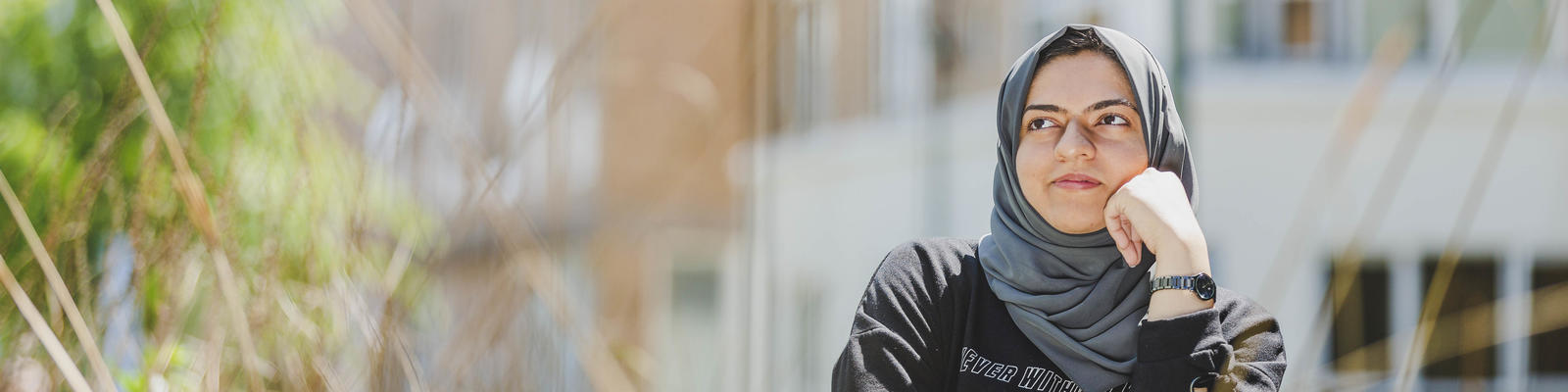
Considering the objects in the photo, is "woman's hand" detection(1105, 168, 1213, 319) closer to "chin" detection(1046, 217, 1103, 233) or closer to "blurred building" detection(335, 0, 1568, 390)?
"chin" detection(1046, 217, 1103, 233)

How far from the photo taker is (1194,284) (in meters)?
0.64

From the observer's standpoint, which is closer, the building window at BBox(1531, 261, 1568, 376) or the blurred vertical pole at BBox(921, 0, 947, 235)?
the blurred vertical pole at BBox(921, 0, 947, 235)

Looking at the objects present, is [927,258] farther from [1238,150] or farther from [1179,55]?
[1238,150]

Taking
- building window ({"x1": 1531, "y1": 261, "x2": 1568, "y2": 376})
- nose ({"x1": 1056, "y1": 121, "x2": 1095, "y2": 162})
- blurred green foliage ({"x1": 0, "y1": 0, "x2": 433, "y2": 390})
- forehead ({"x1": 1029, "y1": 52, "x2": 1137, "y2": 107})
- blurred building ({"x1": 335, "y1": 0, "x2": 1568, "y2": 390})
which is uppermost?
forehead ({"x1": 1029, "y1": 52, "x2": 1137, "y2": 107})

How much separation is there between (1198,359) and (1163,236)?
0.20 ft

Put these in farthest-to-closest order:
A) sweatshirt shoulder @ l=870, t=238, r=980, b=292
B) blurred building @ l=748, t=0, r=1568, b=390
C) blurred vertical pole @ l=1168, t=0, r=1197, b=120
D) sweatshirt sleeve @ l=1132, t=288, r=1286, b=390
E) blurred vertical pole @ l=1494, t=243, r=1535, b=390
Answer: blurred vertical pole @ l=1494, t=243, r=1535, b=390 → blurred building @ l=748, t=0, r=1568, b=390 → blurred vertical pole @ l=1168, t=0, r=1197, b=120 → sweatshirt shoulder @ l=870, t=238, r=980, b=292 → sweatshirt sleeve @ l=1132, t=288, r=1286, b=390

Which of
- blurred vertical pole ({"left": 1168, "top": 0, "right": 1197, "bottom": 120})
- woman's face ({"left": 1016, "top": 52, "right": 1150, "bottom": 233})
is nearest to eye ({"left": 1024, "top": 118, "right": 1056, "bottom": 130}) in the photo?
woman's face ({"left": 1016, "top": 52, "right": 1150, "bottom": 233})

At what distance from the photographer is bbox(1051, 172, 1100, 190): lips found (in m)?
0.65

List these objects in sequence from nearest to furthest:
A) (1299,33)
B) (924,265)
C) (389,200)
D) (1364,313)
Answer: (924,265) < (389,200) < (1299,33) < (1364,313)

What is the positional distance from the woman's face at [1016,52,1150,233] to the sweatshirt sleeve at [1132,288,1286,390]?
7cm

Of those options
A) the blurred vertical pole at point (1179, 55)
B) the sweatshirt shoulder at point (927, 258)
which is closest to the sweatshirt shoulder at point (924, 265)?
the sweatshirt shoulder at point (927, 258)

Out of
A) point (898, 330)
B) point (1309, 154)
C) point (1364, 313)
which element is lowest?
point (1364, 313)

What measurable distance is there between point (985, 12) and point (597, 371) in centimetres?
498

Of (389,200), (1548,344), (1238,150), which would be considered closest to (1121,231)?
(389,200)
